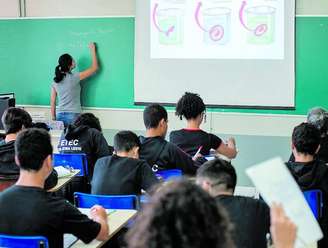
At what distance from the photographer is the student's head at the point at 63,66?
6.13 metres

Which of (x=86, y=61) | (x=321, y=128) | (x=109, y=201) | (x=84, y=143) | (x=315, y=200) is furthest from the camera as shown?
(x=86, y=61)

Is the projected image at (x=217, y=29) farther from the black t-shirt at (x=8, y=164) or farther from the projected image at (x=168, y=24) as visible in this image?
the black t-shirt at (x=8, y=164)

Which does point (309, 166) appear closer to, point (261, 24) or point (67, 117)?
point (261, 24)

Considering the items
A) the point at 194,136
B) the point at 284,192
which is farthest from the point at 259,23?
the point at 284,192

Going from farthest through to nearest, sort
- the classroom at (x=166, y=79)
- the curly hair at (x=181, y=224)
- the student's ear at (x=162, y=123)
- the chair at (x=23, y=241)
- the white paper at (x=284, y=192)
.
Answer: the classroom at (x=166, y=79) < the student's ear at (x=162, y=123) < the chair at (x=23, y=241) < the white paper at (x=284, y=192) < the curly hair at (x=181, y=224)

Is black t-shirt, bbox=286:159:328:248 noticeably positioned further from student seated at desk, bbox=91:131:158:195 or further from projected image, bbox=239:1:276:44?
projected image, bbox=239:1:276:44

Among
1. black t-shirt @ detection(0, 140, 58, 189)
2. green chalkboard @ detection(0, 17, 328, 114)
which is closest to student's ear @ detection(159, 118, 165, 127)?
black t-shirt @ detection(0, 140, 58, 189)

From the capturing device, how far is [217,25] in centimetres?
578

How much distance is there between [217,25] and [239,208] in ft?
12.8

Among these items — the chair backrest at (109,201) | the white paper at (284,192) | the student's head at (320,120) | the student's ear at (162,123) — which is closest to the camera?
the white paper at (284,192)

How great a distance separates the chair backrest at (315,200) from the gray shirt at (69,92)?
150 inches

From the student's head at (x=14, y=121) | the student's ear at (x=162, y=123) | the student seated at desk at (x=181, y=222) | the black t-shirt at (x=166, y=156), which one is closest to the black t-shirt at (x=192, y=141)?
the student's ear at (x=162, y=123)

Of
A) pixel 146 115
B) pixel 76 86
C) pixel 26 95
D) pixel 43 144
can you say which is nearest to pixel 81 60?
pixel 76 86

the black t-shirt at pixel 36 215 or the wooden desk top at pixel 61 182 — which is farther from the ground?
the black t-shirt at pixel 36 215
